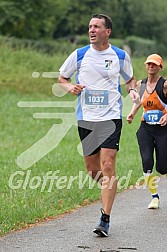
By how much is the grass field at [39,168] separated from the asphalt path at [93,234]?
1.04 feet

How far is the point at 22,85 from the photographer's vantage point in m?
30.3

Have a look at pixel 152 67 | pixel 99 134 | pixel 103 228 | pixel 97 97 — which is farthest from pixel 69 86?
pixel 103 228

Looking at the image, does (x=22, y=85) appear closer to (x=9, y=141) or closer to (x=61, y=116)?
(x=61, y=116)

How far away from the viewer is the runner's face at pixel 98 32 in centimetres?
846

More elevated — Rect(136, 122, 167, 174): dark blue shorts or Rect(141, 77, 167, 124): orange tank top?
Rect(141, 77, 167, 124): orange tank top

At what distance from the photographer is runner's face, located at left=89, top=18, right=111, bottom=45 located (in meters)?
8.46

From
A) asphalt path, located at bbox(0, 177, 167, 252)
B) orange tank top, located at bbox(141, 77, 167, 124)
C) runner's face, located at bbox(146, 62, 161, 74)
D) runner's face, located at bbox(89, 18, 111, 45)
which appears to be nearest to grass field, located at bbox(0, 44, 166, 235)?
asphalt path, located at bbox(0, 177, 167, 252)

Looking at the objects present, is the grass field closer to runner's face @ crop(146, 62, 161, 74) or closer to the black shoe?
the black shoe

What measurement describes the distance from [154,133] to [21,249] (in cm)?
289

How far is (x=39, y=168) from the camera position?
13.4m

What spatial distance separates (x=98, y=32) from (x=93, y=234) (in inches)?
84.7

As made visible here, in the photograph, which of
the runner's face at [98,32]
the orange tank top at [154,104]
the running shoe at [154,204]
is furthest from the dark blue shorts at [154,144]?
the runner's face at [98,32]

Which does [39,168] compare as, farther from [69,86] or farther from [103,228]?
[103,228]

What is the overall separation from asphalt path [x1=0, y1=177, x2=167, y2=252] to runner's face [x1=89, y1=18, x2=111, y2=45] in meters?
2.04
